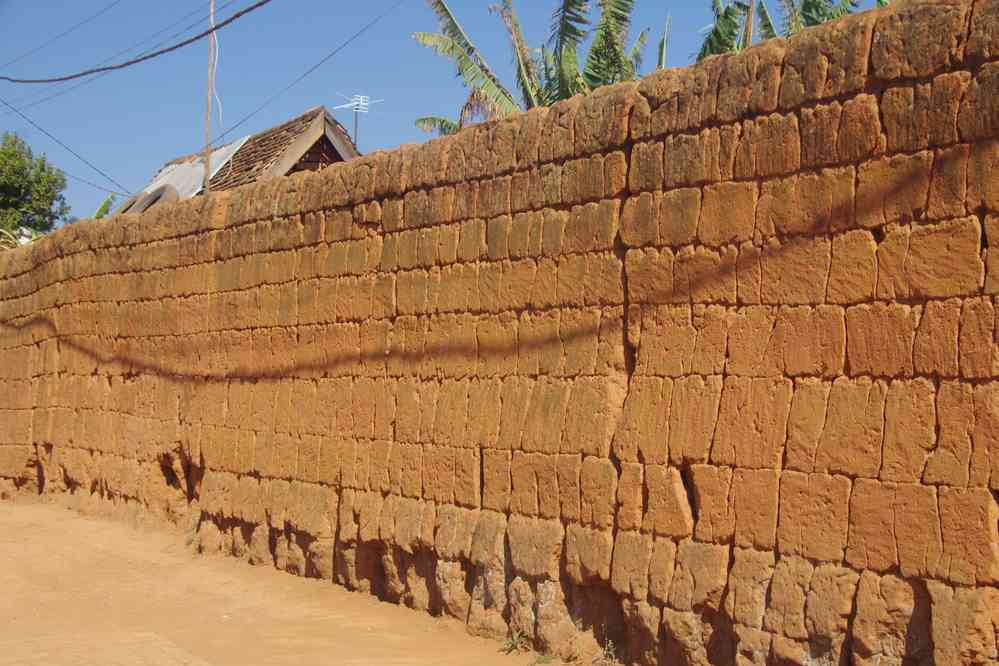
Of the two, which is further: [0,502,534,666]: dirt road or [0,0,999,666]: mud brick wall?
[0,502,534,666]: dirt road

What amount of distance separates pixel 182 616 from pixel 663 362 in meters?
4.24

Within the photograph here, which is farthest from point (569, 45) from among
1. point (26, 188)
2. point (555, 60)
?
point (26, 188)

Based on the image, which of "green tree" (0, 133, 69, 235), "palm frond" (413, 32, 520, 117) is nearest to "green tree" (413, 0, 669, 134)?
"palm frond" (413, 32, 520, 117)

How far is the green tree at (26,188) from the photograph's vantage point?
29.3m

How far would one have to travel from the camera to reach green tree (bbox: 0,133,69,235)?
96.3 ft

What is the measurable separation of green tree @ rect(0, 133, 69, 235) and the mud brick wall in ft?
72.9

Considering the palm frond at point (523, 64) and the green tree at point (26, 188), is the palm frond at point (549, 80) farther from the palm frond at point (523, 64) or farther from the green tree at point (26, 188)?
the green tree at point (26, 188)

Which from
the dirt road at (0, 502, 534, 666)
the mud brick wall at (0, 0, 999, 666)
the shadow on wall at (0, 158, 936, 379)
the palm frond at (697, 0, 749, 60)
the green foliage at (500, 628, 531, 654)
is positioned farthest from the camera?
the palm frond at (697, 0, 749, 60)

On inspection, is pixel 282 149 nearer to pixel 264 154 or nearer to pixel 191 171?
pixel 264 154

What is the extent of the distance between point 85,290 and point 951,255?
9576mm

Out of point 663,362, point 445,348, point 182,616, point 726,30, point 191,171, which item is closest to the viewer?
point 663,362

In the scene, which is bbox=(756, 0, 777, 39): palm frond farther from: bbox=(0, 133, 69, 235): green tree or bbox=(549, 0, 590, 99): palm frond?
bbox=(0, 133, 69, 235): green tree

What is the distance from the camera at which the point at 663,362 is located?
5.93 m

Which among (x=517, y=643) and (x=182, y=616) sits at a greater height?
(x=517, y=643)
